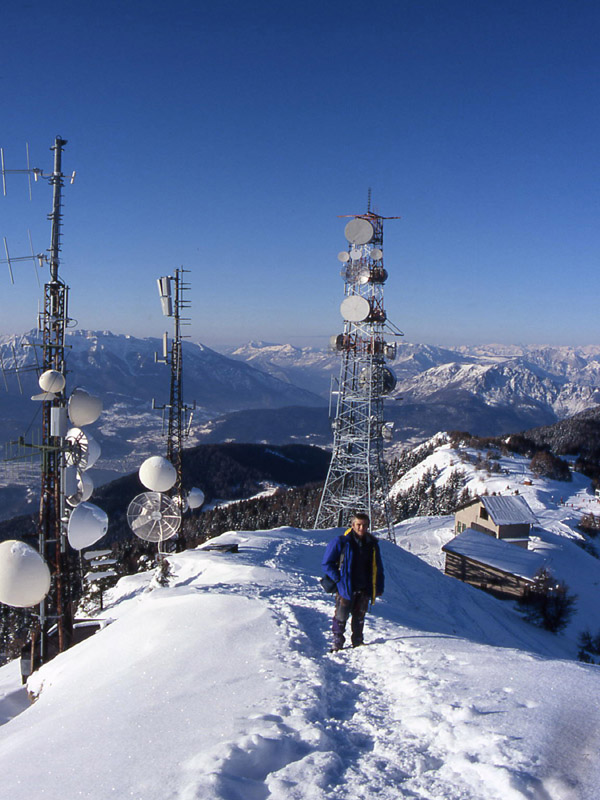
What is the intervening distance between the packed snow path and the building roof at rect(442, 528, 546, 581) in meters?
19.5

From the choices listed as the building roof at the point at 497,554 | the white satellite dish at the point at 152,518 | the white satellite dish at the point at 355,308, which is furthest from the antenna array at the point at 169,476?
the building roof at the point at 497,554

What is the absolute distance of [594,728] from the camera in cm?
420

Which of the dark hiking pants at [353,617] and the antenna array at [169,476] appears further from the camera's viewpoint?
the antenna array at [169,476]

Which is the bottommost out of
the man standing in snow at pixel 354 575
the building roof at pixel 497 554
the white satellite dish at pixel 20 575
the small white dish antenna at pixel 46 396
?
the building roof at pixel 497 554

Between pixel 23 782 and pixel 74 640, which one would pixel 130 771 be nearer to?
pixel 23 782

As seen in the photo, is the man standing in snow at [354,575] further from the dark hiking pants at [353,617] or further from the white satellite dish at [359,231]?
the white satellite dish at [359,231]

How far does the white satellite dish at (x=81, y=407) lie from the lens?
11.9 meters

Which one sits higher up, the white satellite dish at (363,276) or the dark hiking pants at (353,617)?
the white satellite dish at (363,276)

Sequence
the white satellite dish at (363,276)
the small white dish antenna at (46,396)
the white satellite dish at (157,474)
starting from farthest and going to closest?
the white satellite dish at (363,276) < the white satellite dish at (157,474) < the small white dish antenna at (46,396)

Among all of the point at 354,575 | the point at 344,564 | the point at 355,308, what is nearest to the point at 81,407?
the point at 344,564

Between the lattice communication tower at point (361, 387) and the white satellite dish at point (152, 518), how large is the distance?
11900 mm

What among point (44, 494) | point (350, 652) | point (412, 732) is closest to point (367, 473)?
point (44, 494)

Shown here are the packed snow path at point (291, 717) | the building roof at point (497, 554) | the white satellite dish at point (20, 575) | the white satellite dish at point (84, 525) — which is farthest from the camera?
the building roof at point (497, 554)

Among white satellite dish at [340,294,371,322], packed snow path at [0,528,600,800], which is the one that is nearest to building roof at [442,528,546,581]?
white satellite dish at [340,294,371,322]
